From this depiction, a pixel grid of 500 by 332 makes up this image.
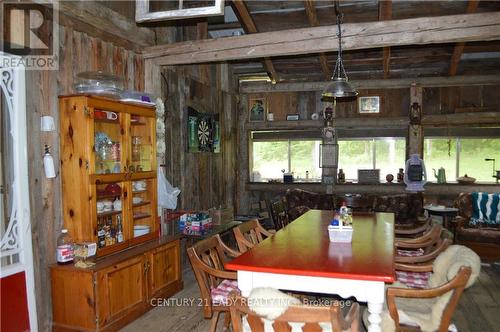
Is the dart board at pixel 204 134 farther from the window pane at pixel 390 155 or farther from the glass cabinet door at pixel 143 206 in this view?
the window pane at pixel 390 155

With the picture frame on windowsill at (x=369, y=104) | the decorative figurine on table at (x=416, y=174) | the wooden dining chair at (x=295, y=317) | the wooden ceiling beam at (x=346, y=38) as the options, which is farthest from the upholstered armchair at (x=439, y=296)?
the picture frame on windowsill at (x=369, y=104)

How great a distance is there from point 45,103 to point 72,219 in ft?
3.28

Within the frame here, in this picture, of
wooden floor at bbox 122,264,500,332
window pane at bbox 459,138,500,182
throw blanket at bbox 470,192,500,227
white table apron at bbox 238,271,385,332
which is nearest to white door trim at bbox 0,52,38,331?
wooden floor at bbox 122,264,500,332

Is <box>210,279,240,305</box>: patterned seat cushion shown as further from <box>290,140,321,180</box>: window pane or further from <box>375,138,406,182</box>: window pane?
<box>375,138,406,182</box>: window pane

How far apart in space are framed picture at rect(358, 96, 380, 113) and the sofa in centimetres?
213

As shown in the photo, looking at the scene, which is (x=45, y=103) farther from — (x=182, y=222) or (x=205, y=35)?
(x=205, y=35)

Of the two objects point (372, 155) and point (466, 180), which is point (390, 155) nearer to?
point (372, 155)

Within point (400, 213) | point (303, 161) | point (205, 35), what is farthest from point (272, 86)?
point (400, 213)

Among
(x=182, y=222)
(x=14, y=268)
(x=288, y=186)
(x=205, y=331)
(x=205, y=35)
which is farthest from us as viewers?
(x=288, y=186)

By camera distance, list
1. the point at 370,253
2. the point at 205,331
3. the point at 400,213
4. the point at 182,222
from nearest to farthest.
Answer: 1. the point at 370,253
2. the point at 205,331
3. the point at 182,222
4. the point at 400,213

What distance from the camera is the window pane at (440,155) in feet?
22.1

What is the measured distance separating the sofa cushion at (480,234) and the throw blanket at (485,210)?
20cm

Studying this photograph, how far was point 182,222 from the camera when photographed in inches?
191

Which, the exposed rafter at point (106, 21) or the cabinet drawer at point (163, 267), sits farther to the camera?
the cabinet drawer at point (163, 267)
